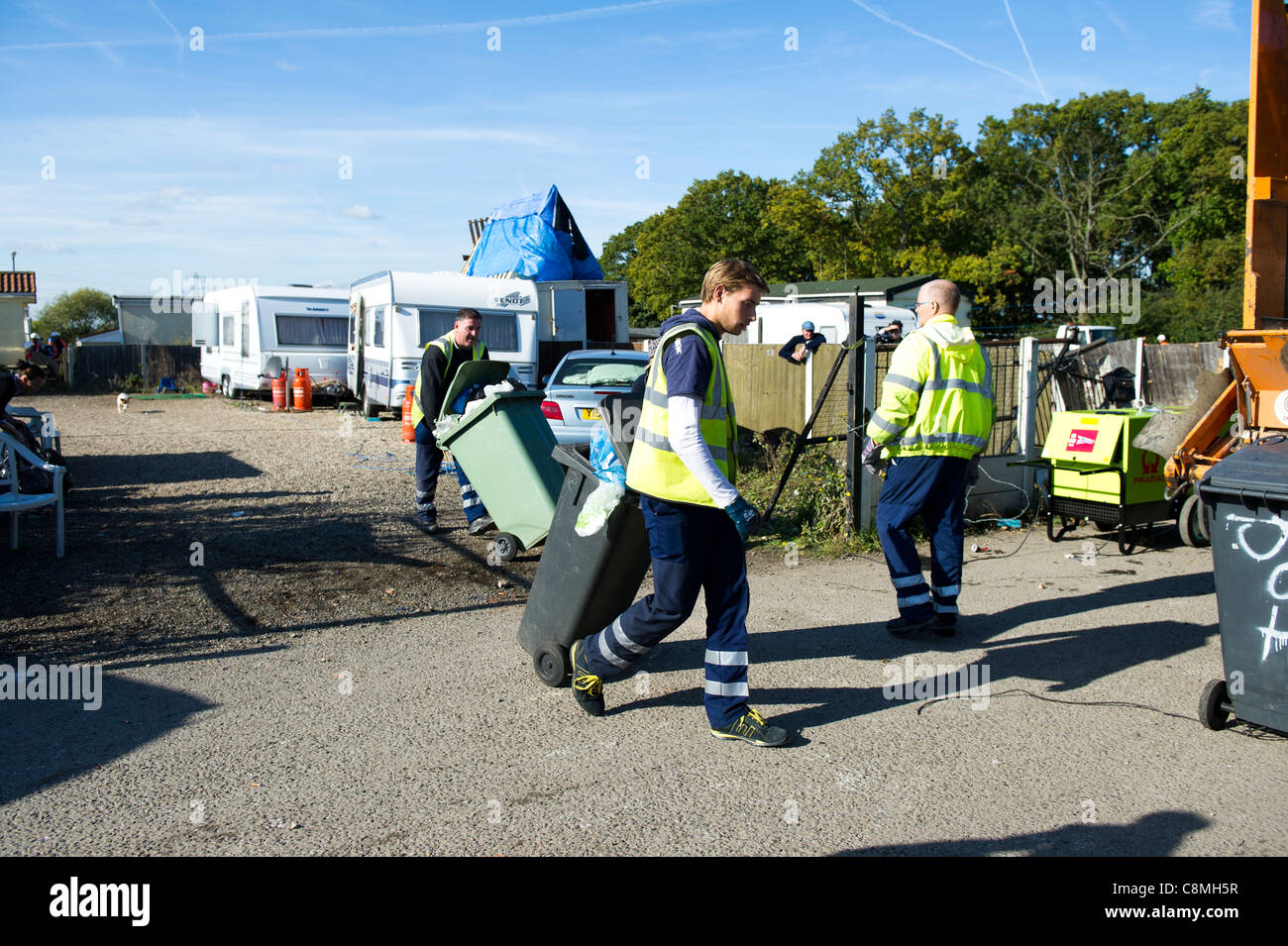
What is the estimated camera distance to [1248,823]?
3.22 metres

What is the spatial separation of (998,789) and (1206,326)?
34.0m

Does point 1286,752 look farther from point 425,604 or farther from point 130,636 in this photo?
point 130,636

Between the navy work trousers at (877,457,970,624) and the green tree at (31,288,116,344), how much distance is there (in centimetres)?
7440

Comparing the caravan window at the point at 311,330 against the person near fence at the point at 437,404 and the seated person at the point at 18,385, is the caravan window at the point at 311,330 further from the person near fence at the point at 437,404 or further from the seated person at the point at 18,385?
the person near fence at the point at 437,404

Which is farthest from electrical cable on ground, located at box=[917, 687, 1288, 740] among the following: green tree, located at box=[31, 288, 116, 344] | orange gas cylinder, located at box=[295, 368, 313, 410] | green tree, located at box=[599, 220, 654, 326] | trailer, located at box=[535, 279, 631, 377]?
green tree, located at box=[31, 288, 116, 344]

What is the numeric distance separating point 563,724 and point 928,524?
8.05 feet

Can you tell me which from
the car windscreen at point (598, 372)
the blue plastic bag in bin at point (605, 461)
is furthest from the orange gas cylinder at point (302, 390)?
the blue plastic bag in bin at point (605, 461)

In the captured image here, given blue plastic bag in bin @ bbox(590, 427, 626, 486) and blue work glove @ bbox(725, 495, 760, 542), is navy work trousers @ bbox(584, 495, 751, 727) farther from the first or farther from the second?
blue plastic bag in bin @ bbox(590, 427, 626, 486)

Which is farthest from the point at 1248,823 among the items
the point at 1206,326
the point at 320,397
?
the point at 1206,326

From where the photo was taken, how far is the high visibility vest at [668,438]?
3682mm

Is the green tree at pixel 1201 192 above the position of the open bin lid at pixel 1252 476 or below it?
above

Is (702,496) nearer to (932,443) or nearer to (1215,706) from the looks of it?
(932,443)

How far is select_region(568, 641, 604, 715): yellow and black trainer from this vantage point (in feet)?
13.4

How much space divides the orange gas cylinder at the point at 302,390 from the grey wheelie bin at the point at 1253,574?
18.7m
